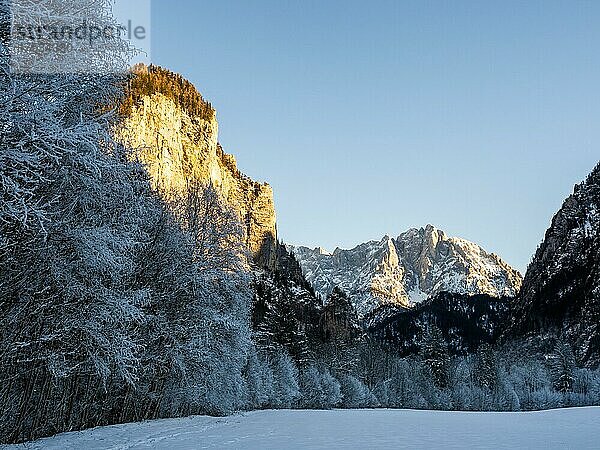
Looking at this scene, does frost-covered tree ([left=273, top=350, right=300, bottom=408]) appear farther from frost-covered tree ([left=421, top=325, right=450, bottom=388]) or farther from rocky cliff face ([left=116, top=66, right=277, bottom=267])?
rocky cliff face ([left=116, top=66, right=277, bottom=267])

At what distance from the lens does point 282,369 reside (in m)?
51.0

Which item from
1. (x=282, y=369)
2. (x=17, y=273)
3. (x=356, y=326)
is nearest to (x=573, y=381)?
(x=282, y=369)

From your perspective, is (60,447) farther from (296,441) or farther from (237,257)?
(237,257)

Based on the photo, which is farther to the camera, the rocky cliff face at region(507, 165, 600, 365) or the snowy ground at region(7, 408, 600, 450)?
the rocky cliff face at region(507, 165, 600, 365)

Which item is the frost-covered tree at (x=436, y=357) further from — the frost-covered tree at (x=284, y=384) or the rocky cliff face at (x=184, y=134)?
the frost-covered tree at (x=284, y=384)

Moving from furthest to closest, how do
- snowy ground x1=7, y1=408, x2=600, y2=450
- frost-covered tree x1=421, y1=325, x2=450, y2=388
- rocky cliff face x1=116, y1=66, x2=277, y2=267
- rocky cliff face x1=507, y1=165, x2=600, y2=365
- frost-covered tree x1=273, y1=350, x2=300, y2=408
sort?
rocky cliff face x1=507, y1=165, x2=600, y2=365
rocky cliff face x1=116, y1=66, x2=277, y2=267
frost-covered tree x1=421, y1=325, x2=450, y2=388
frost-covered tree x1=273, y1=350, x2=300, y2=408
snowy ground x1=7, y1=408, x2=600, y2=450

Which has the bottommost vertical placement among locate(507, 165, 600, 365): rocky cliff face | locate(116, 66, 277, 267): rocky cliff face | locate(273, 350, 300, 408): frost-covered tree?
locate(273, 350, 300, 408): frost-covered tree

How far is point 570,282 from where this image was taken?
14862 centimetres

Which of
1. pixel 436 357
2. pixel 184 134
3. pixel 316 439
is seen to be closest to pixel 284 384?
pixel 436 357

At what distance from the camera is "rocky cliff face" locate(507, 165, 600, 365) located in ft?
407

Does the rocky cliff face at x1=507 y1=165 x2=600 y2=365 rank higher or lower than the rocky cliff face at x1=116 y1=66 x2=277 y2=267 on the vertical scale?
lower

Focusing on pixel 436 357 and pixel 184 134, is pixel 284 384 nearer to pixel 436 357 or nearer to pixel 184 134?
pixel 436 357

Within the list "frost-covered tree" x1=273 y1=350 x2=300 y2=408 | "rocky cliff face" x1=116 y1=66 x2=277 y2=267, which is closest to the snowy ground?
"frost-covered tree" x1=273 y1=350 x2=300 y2=408

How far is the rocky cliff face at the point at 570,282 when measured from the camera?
12391 centimetres
